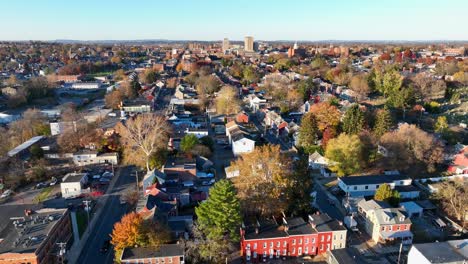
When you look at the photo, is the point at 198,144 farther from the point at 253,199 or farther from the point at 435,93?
the point at 435,93

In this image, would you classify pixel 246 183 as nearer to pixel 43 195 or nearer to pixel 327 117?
pixel 43 195

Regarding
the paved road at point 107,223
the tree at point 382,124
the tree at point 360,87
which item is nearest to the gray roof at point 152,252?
the paved road at point 107,223

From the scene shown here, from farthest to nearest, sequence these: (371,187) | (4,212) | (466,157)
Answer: (466,157), (371,187), (4,212)

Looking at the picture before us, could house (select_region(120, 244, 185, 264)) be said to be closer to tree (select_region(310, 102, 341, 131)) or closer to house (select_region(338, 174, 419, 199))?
house (select_region(338, 174, 419, 199))

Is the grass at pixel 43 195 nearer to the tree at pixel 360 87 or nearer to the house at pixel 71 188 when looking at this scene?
the house at pixel 71 188

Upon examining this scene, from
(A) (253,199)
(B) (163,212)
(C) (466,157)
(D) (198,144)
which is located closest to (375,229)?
(A) (253,199)

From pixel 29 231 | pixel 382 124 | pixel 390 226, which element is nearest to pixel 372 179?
pixel 390 226

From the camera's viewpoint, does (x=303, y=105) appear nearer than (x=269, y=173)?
No

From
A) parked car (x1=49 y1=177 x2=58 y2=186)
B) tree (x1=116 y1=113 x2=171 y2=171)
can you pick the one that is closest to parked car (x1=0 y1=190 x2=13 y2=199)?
parked car (x1=49 y1=177 x2=58 y2=186)
